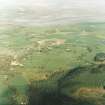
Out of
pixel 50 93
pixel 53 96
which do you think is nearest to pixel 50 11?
pixel 50 93

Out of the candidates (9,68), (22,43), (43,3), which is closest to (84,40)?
(22,43)

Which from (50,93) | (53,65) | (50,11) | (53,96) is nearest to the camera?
(53,96)

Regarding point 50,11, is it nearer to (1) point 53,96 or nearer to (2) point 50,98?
(1) point 53,96

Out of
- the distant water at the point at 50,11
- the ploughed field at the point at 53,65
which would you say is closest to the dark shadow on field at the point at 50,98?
the ploughed field at the point at 53,65

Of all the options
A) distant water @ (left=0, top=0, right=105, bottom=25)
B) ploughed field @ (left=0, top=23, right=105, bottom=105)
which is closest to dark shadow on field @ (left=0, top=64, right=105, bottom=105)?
ploughed field @ (left=0, top=23, right=105, bottom=105)

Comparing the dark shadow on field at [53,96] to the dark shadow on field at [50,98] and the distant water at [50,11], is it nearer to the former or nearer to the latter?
the dark shadow on field at [50,98]

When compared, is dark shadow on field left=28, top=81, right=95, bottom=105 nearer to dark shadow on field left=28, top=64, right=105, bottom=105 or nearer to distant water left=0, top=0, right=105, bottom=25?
dark shadow on field left=28, top=64, right=105, bottom=105

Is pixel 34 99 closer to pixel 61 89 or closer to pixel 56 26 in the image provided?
pixel 61 89
